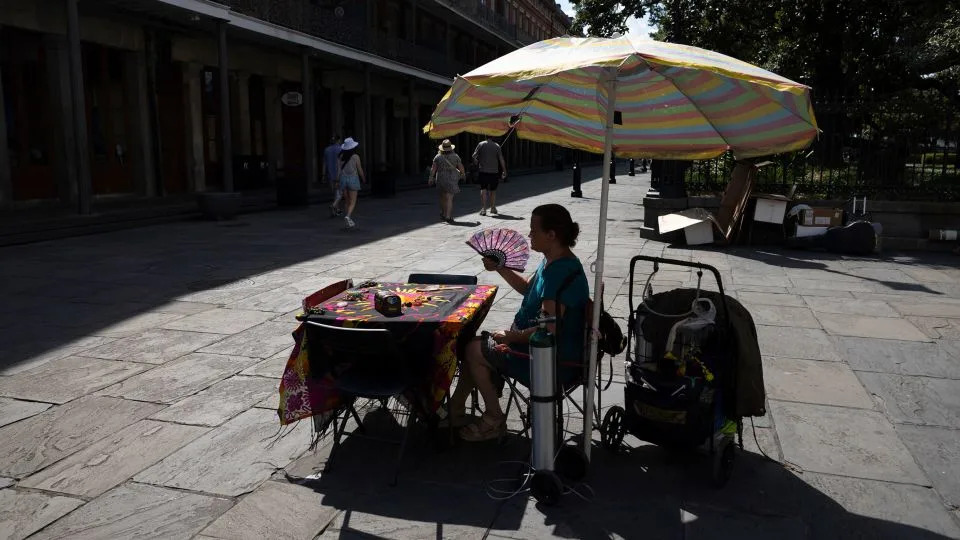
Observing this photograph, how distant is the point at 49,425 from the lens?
13.3 feet

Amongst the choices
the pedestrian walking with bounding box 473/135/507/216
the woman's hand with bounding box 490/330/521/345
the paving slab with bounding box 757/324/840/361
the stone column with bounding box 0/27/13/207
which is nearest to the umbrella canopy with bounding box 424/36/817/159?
the woman's hand with bounding box 490/330/521/345

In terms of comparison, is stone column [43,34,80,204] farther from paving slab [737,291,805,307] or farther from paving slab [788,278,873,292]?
paving slab [788,278,873,292]

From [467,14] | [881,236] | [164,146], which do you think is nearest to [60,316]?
[881,236]

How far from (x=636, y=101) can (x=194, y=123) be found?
17707 mm

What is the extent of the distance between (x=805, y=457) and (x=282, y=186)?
51.1 feet

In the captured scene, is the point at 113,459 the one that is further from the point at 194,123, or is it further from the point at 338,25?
the point at 338,25

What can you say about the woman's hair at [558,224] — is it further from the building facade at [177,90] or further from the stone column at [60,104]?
the stone column at [60,104]

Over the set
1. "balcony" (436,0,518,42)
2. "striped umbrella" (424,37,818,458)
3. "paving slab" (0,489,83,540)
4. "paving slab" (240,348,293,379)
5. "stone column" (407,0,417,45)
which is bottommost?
"paving slab" (0,489,83,540)

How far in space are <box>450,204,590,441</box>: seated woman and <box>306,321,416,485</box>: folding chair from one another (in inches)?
16.2

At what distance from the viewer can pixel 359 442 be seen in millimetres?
3980

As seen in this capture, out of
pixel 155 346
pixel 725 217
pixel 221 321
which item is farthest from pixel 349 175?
pixel 155 346

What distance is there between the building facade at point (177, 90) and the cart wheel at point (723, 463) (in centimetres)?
1215

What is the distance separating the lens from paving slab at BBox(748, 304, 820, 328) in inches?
258

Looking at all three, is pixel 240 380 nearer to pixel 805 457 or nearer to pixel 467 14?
pixel 805 457
